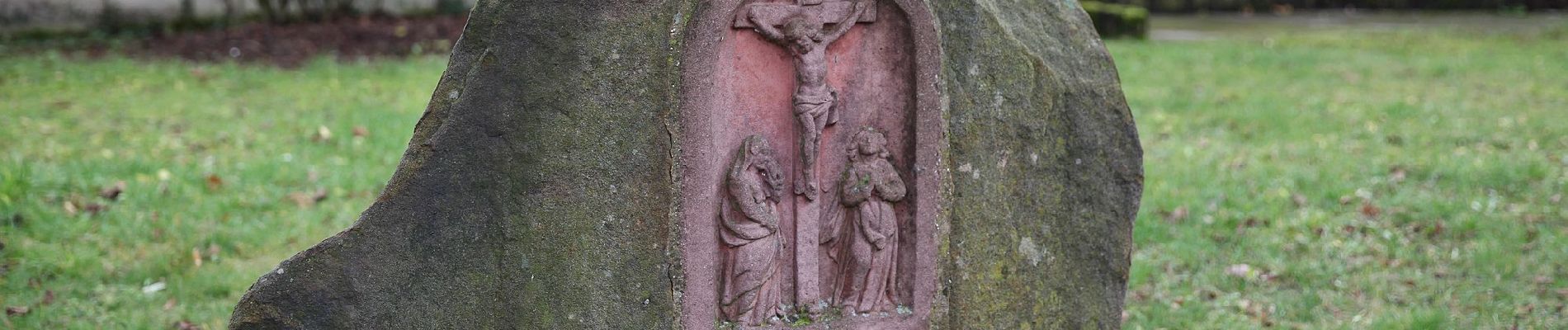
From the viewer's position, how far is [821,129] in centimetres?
375

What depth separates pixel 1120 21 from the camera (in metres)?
13.7

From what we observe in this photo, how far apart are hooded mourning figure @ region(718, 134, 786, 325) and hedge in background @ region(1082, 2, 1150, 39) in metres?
10.4

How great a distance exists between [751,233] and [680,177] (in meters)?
0.25

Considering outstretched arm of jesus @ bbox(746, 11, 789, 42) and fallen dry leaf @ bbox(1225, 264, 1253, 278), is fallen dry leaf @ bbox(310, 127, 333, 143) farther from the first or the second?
outstretched arm of jesus @ bbox(746, 11, 789, 42)

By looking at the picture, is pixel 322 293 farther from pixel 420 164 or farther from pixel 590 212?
pixel 590 212


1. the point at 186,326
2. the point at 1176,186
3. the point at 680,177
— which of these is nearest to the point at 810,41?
the point at 680,177

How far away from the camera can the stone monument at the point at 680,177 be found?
3.64 meters

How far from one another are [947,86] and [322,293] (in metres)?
1.79

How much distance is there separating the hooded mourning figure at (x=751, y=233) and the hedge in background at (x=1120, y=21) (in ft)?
34.0

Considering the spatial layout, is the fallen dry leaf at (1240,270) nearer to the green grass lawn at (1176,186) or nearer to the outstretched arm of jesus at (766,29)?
the green grass lawn at (1176,186)

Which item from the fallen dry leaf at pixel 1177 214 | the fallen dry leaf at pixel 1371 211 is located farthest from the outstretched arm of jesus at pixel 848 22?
the fallen dry leaf at pixel 1371 211

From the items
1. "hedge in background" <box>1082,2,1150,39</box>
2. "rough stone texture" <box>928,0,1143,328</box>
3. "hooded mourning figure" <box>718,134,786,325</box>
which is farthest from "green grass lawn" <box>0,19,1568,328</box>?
"hedge in background" <box>1082,2,1150,39</box>

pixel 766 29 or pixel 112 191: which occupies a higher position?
pixel 766 29

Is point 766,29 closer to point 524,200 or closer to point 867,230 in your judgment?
point 867,230
